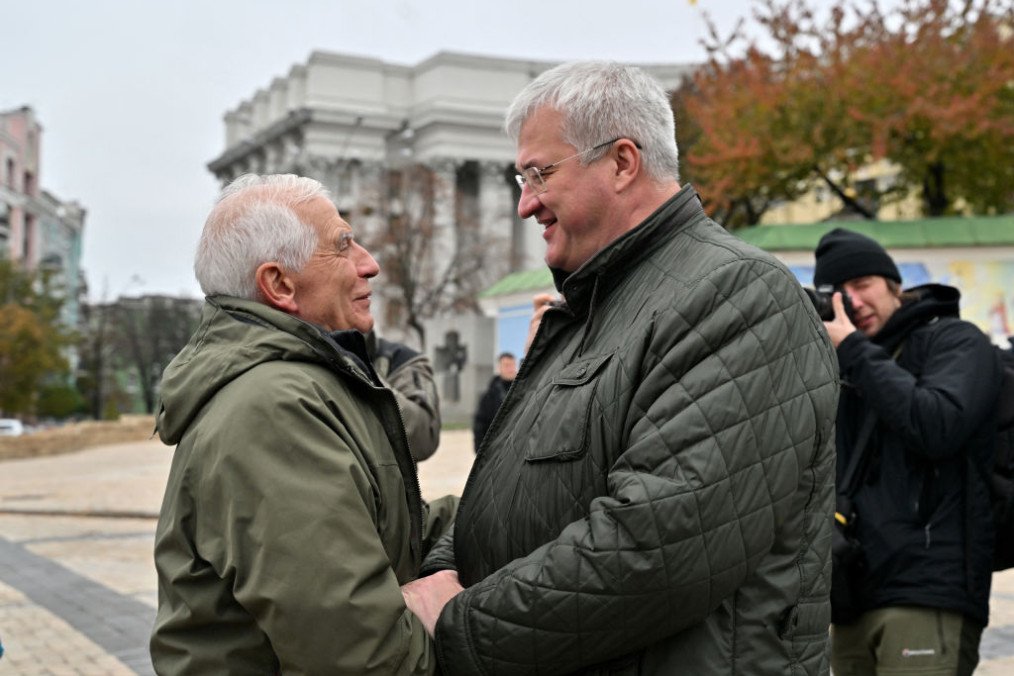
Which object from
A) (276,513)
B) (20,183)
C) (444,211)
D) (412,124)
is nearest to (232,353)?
(276,513)

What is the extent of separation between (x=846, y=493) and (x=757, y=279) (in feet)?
5.95

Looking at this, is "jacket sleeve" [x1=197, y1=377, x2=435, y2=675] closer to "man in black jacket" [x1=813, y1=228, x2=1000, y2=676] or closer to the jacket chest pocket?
the jacket chest pocket

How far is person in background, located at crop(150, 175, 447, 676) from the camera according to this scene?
2086 mm

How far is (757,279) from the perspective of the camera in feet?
7.22

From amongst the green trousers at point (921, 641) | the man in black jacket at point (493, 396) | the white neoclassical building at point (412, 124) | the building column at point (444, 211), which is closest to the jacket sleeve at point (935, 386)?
the green trousers at point (921, 641)

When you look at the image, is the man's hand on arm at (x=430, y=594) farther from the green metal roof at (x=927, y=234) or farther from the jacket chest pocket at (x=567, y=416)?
the green metal roof at (x=927, y=234)

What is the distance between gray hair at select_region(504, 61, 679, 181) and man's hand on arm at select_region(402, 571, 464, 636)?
914 millimetres

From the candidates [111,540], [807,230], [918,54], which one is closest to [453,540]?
[111,540]

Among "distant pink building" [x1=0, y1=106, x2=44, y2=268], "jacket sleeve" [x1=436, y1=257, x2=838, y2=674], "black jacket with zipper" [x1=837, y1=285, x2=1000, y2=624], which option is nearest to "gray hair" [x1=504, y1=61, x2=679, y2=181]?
"jacket sleeve" [x1=436, y1=257, x2=838, y2=674]

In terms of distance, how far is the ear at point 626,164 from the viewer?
7.92 feet

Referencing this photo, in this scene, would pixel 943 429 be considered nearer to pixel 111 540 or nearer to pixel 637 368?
pixel 637 368

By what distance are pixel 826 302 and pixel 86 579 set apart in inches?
332

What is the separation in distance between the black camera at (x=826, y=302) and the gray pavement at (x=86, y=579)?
3.45 metres

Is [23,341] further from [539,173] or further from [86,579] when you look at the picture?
[539,173]
